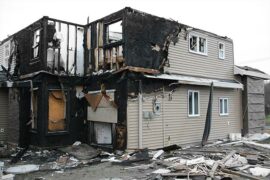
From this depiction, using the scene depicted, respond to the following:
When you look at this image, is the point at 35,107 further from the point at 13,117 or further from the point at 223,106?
the point at 223,106

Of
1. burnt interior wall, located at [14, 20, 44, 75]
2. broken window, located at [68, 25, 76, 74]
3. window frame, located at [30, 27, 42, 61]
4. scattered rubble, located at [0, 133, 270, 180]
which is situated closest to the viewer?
scattered rubble, located at [0, 133, 270, 180]

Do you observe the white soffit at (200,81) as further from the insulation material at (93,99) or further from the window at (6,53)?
the window at (6,53)

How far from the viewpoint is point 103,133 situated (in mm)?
15016

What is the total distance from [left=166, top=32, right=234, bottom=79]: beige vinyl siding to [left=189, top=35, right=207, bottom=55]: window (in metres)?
0.24

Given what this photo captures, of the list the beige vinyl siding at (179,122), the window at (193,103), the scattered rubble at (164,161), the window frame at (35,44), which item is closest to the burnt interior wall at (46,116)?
the scattered rubble at (164,161)

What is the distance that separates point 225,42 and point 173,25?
515 cm

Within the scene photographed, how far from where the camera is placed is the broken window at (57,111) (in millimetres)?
14883

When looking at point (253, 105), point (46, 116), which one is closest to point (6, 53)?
point (46, 116)

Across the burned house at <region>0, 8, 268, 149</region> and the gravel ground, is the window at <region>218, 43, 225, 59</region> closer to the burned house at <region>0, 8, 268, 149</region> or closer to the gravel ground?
the burned house at <region>0, 8, 268, 149</region>

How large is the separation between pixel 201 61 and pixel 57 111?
27.5ft

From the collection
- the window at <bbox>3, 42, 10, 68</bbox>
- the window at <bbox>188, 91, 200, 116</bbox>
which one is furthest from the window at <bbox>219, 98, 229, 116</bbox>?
the window at <bbox>3, 42, 10, 68</bbox>

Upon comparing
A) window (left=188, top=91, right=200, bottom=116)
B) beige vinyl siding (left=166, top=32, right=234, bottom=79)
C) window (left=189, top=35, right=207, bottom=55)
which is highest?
A: window (left=189, top=35, right=207, bottom=55)

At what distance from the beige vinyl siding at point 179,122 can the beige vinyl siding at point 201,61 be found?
3.09ft

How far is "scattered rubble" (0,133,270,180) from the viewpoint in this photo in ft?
32.1
